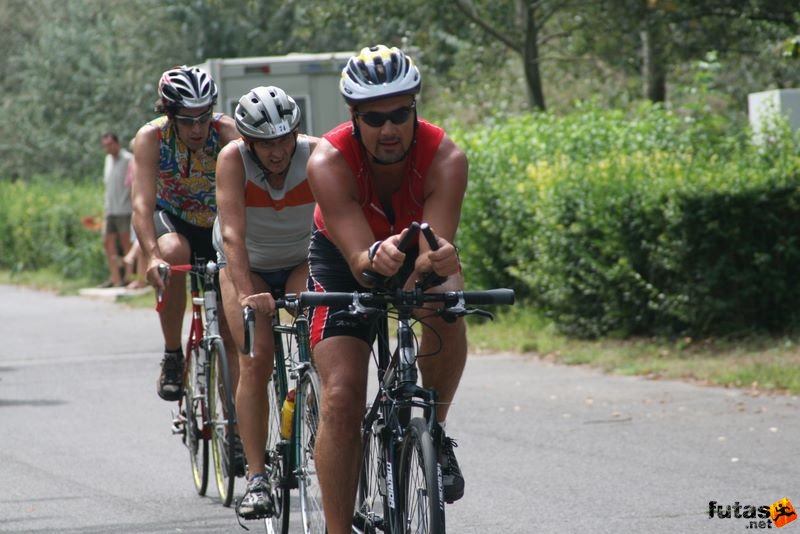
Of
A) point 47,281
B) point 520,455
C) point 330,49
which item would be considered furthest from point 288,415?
point 330,49

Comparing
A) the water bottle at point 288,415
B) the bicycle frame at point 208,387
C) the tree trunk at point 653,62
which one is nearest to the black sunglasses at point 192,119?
the bicycle frame at point 208,387

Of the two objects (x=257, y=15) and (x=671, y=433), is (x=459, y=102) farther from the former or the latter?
(x=671, y=433)

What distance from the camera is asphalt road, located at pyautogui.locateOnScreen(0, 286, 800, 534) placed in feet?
21.8

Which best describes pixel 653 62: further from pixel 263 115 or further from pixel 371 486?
pixel 371 486

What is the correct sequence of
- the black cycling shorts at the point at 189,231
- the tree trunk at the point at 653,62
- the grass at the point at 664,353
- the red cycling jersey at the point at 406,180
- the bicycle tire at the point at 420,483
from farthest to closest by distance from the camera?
the tree trunk at the point at 653,62 < the grass at the point at 664,353 < the black cycling shorts at the point at 189,231 < the red cycling jersey at the point at 406,180 < the bicycle tire at the point at 420,483

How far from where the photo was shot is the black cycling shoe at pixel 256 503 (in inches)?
235

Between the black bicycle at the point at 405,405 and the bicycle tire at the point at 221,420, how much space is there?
2.03 m

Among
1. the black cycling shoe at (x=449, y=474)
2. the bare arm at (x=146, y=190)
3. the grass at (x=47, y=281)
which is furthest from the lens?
the grass at (x=47, y=281)

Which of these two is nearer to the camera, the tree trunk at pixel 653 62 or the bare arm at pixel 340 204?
the bare arm at pixel 340 204

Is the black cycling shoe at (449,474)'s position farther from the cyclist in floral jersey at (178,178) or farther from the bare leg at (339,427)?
the cyclist in floral jersey at (178,178)

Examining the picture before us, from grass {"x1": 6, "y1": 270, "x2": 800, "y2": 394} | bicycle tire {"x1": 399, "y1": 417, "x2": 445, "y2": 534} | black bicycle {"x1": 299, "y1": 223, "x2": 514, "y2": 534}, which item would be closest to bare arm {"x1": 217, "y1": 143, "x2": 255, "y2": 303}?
black bicycle {"x1": 299, "y1": 223, "x2": 514, "y2": 534}

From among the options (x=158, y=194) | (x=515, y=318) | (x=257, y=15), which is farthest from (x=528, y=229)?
(x=257, y=15)

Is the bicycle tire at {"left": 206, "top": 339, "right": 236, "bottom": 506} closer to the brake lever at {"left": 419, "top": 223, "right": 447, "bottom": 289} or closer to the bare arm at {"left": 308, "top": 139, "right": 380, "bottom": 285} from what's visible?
the bare arm at {"left": 308, "top": 139, "right": 380, "bottom": 285}

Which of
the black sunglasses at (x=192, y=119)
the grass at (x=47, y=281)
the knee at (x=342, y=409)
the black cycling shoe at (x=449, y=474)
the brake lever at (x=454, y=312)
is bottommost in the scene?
the grass at (x=47, y=281)
